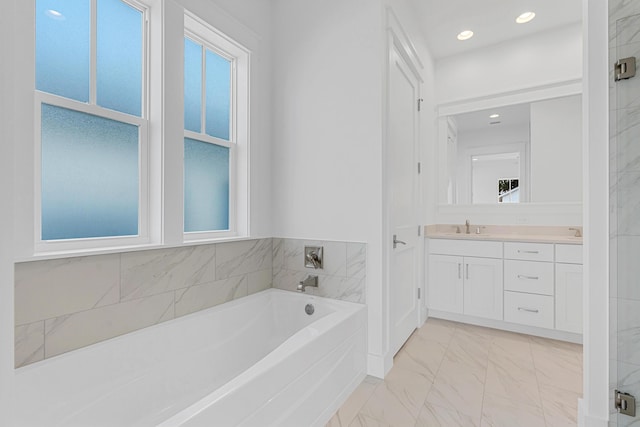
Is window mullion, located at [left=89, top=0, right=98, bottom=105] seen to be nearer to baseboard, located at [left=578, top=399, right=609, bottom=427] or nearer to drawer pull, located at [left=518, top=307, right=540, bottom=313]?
baseboard, located at [left=578, top=399, right=609, bottom=427]

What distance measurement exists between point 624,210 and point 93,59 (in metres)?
2.64

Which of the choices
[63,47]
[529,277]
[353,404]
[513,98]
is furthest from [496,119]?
[63,47]

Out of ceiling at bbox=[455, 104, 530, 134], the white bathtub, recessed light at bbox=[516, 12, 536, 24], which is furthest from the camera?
ceiling at bbox=[455, 104, 530, 134]

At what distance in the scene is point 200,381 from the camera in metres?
1.70

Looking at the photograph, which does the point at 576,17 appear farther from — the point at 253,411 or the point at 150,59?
the point at 253,411

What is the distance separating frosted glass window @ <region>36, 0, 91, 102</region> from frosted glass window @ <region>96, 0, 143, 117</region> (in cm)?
7

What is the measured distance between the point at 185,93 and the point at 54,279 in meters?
1.31

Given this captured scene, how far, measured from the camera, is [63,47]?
1.42 metres

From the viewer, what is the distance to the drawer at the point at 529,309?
104 inches

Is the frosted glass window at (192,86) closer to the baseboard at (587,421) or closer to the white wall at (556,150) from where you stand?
the baseboard at (587,421)

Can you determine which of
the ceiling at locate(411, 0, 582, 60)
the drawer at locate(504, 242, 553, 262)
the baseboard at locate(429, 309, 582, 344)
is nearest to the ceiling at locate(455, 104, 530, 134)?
the ceiling at locate(411, 0, 582, 60)

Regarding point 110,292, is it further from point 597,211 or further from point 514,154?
point 514,154

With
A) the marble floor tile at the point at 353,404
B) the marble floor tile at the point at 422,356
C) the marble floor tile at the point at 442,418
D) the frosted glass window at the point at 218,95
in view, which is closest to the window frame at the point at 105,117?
the frosted glass window at the point at 218,95

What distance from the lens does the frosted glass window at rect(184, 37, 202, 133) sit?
→ 2.02 meters
